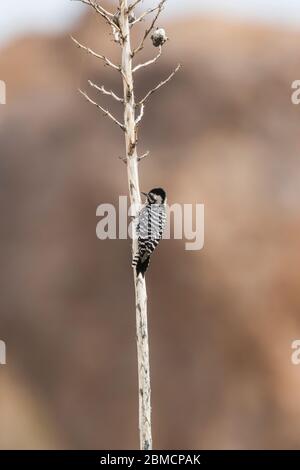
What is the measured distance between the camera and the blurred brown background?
1720cm

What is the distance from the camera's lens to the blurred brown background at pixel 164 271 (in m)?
17.2

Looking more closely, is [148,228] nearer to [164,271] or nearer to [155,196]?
[155,196]

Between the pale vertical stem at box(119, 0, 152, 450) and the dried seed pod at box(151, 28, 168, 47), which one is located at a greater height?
the dried seed pod at box(151, 28, 168, 47)

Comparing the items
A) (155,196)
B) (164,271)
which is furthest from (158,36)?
(164,271)

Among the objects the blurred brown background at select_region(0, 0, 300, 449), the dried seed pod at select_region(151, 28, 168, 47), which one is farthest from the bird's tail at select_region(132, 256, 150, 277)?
the blurred brown background at select_region(0, 0, 300, 449)

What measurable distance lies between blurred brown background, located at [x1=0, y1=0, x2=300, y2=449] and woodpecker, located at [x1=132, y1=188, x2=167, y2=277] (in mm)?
9914

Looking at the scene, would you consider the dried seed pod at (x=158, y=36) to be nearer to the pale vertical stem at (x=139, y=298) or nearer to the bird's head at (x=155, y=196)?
the pale vertical stem at (x=139, y=298)

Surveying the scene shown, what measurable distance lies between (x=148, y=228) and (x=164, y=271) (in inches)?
404

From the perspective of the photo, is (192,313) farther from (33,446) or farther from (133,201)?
(133,201)

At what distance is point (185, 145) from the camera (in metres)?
19.3

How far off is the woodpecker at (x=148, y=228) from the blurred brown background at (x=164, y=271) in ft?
32.5

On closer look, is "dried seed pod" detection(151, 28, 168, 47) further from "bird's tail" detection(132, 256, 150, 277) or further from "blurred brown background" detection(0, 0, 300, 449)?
"blurred brown background" detection(0, 0, 300, 449)

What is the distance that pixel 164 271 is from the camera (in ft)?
59.2
